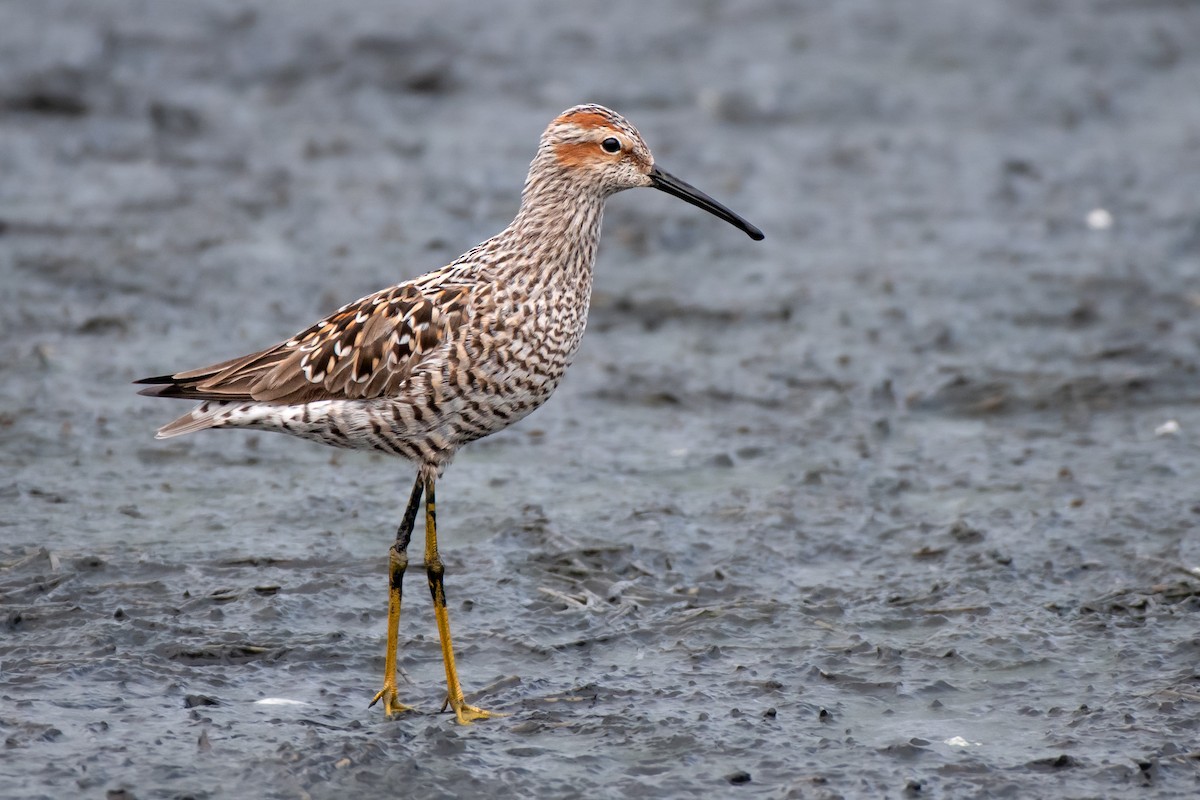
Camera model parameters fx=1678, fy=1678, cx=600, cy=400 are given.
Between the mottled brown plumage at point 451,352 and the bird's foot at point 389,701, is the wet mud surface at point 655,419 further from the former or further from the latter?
the mottled brown plumage at point 451,352

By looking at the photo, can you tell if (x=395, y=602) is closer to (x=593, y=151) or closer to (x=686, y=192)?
(x=593, y=151)

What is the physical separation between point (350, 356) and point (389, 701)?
1.41m

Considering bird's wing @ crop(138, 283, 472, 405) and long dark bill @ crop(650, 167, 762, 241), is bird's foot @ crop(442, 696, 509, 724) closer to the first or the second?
bird's wing @ crop(138, 283, 472, 405)

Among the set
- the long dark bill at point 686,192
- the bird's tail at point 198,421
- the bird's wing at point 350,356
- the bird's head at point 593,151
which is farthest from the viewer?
the long dark bill at point 686,192

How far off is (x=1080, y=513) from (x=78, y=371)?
19.2 ft

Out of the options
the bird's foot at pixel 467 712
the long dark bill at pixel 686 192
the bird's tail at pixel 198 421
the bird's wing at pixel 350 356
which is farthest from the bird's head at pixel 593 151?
the bird's foot at pixel 467 712

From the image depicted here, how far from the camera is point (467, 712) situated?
6.62m

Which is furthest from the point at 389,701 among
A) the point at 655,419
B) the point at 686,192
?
the point at 655,419

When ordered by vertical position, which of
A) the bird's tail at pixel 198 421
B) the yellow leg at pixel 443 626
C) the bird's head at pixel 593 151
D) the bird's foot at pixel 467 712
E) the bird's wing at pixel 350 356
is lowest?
the bird's foot at pixel 467 712

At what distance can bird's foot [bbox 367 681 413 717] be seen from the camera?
666cm

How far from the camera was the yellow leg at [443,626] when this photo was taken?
6.62 m

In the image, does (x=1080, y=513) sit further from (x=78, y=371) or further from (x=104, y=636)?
(x=78, y=371)

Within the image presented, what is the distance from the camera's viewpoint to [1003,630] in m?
7.41

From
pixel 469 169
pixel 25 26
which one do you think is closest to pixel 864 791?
pixel 469 169
